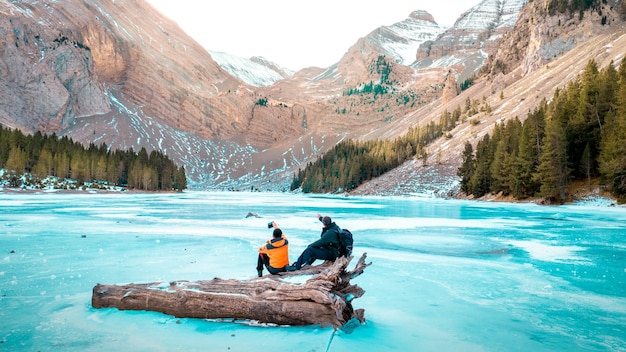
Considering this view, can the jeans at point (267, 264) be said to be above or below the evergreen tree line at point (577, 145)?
below

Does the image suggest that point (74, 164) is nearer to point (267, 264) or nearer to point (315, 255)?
point (267, 264)

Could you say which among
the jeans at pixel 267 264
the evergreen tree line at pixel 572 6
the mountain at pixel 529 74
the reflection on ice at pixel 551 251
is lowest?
the reflection on ice at pixel 551 251

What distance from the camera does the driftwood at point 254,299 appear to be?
776 centimetres

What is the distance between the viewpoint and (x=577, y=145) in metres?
51.7

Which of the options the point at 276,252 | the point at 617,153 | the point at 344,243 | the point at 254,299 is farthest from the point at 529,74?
the point at 254,299

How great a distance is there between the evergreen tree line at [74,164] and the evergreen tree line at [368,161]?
5548 centimetres

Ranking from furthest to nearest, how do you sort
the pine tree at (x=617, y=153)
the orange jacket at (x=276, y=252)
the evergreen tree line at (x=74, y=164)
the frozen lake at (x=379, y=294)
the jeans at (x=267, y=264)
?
1. the evergreen tree line at (x=74, y=164)
2. the pine tree at (x=617, y=153)
3. the orange jacket at (x=276, y=252)
4. the jeans at (x=267, y=264)
5. the frozen lake at (x=379, y=294)

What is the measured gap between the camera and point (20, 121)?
17388 cm

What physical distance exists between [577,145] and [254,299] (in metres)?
57.9

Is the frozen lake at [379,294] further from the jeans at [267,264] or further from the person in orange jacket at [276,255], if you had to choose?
the person in orange jacket at [276,255]

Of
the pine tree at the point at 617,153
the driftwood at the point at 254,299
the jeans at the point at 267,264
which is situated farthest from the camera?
the pine tree at the point at 617,153

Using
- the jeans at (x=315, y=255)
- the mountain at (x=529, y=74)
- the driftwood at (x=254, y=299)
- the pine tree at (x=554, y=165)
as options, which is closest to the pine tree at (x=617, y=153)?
the pine tree at (x=554, y=165)

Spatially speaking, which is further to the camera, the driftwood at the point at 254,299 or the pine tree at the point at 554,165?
the pine tree at the point at 554,165

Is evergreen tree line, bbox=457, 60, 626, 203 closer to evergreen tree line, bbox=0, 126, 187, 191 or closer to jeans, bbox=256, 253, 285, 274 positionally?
jeans, bbox=256, 253, 285, 274
